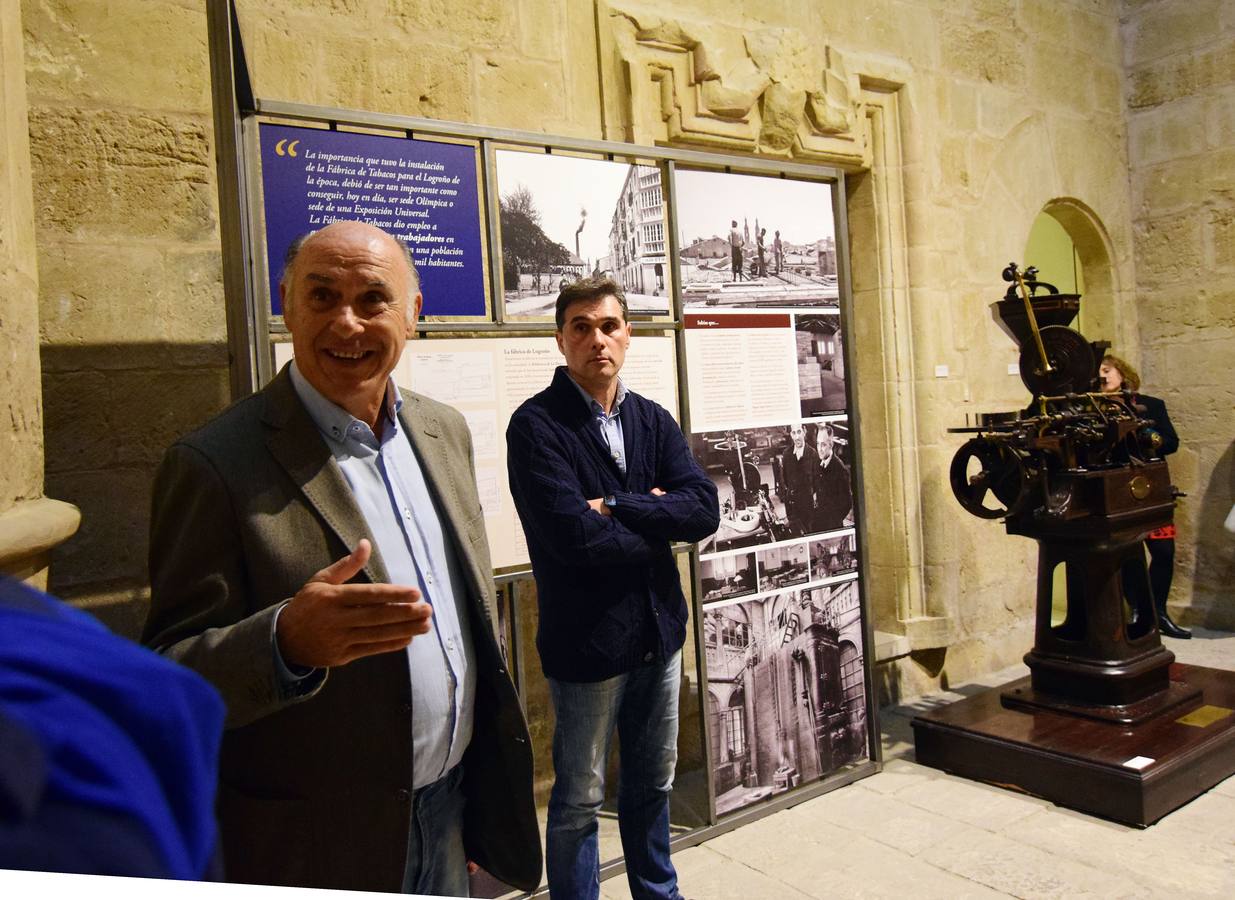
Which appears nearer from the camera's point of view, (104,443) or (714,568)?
(104,443)

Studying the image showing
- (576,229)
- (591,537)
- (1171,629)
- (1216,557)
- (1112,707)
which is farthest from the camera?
(1216,557)

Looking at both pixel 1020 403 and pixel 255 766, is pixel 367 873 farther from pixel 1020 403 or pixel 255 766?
pixel 1020 403

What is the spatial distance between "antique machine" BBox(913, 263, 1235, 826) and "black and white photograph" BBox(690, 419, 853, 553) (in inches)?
23.1

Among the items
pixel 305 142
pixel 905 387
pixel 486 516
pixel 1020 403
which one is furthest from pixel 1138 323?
pixel 305 142

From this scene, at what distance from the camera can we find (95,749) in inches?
11.8

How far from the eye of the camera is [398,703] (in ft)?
4.77

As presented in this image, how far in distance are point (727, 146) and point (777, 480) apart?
1.84 metres

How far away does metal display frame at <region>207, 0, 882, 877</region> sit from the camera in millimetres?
2186

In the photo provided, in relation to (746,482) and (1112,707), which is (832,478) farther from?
(1112,707)

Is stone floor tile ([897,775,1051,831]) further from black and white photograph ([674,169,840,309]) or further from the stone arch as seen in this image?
the stone arch

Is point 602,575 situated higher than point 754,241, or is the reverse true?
point 754,241

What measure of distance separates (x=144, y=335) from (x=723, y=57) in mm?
2883

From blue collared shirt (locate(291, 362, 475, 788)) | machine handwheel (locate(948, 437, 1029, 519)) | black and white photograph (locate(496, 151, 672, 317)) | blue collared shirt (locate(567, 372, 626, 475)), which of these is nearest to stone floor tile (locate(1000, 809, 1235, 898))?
machine handwheel (locate(948, 437, 1029, 519))

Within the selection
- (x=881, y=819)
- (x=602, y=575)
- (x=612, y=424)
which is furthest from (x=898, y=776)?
(x=612, y=424)
